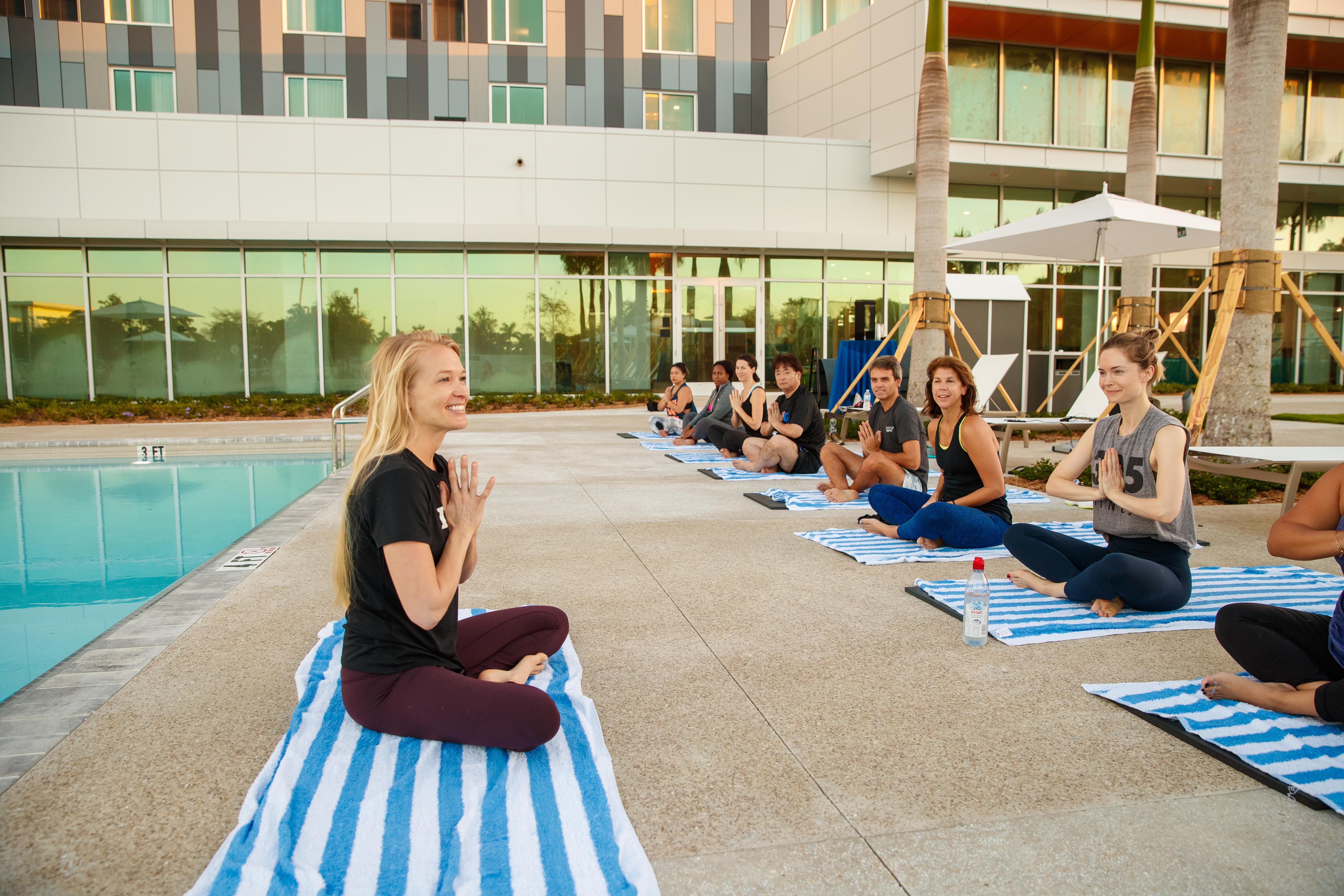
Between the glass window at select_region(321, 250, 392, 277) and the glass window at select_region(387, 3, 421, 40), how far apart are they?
21.3 ft

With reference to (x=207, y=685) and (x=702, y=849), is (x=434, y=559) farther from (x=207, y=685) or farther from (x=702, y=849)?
(x=207, y=685)

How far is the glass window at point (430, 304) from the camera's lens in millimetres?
18516

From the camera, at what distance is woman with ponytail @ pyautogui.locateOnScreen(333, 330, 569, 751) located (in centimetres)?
244

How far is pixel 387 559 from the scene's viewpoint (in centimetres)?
243

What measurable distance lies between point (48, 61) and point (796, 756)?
24979 millimetres

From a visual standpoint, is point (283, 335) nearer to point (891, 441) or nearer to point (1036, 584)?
point (891, 441)

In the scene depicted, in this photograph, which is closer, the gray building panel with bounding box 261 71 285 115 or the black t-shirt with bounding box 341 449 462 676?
the black t-shirt with bounding box 341 449 462 676

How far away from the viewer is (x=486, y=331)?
19.0 meters

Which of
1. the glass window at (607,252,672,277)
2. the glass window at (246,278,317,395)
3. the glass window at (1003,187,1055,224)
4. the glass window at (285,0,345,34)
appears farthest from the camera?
the glass window at (285,0,345,34)

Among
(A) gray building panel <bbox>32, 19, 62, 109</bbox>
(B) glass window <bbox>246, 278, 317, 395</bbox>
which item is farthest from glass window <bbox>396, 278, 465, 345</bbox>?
(A) gray building panel <bbox>32, 19, 62, 109</bbox>

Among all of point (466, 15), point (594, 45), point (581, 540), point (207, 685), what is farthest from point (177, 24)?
point (207, 685)

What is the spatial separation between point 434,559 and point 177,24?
23290 mm

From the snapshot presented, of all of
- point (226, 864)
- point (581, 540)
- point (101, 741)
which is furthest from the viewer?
point (581, 540)

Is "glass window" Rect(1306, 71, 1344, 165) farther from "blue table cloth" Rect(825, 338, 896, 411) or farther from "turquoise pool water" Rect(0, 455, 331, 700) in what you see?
"turquoise pool water" Rect(0, 455, 331, 700)
